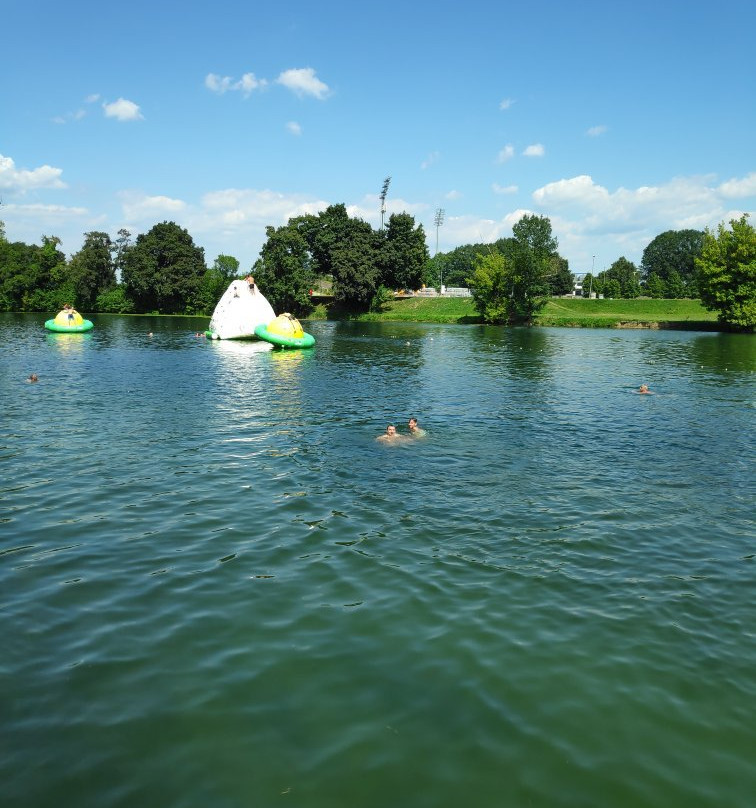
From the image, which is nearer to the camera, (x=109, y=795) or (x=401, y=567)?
(x=109, y=795)

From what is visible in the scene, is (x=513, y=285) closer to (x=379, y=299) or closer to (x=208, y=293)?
(x=379, y=299)

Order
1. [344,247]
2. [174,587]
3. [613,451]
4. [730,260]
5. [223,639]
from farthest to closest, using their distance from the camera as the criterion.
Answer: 1. [344,247]
2. [730,260]
3. [613,451]
4. [174,587]
5. [223,639]

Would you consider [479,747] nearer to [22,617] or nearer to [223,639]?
[223,639]

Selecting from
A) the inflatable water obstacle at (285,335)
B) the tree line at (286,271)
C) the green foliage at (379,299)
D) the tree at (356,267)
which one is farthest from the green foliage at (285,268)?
the inflatable water obstacle at (285,335)

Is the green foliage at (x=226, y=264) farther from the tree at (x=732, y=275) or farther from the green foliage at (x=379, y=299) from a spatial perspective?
the tree at (x=732, y=275)

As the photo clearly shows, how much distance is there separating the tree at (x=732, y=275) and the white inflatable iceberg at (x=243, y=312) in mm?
59431

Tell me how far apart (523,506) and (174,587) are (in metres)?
8.28

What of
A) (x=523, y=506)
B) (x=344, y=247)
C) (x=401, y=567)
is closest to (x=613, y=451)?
(x=523, y=506)

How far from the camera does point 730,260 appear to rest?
83875mm

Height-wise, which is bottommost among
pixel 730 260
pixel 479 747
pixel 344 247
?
pixel 479 747

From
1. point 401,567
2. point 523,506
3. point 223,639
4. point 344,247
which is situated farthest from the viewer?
point 344,247

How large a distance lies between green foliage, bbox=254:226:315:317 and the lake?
303ft

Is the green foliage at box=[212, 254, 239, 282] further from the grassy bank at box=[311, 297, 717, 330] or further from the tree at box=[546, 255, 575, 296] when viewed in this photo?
the tree at box=[546, 255, 575, 296]

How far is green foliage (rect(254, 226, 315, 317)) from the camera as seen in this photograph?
113 meters
